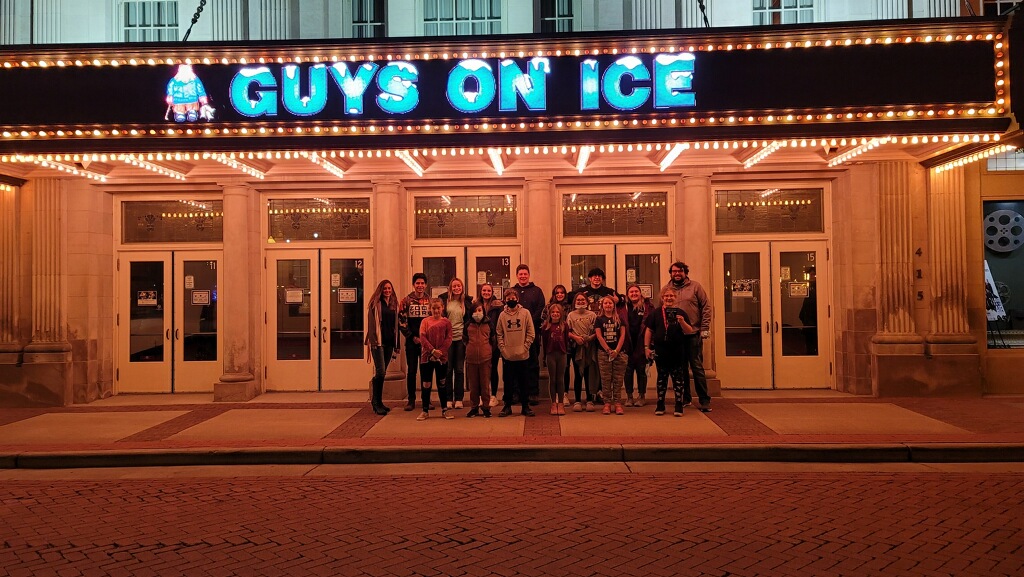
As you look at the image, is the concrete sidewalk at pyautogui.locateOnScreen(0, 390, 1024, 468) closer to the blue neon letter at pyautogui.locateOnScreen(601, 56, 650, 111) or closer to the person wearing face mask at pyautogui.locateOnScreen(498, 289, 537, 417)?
the person wearing face mask at pyautogui.locateOnScreen(498, 289, 537, 417)

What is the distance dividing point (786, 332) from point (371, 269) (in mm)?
7331

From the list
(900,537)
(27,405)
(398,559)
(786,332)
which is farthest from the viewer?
(786,332)

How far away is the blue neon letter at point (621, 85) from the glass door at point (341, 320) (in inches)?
216

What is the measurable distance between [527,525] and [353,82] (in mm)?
6437

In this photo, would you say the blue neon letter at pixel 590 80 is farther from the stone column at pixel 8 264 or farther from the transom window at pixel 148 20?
the stone column at pixel 8 264

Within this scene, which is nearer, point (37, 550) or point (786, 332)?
point (37, 550)

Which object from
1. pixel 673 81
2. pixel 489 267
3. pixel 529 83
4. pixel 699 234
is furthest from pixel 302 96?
pixel 699 234

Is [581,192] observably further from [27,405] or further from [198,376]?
[27,405]

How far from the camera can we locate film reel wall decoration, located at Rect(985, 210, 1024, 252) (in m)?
11.7

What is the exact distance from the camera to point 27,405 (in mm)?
11680

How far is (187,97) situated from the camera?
31.7 feet

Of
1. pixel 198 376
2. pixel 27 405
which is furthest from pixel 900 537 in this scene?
pixel 27 405

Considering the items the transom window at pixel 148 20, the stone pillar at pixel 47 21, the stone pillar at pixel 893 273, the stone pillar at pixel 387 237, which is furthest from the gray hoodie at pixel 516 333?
the stone pillar at pixel 47 21

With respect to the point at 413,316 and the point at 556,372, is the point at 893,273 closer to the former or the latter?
the point at 556,372
